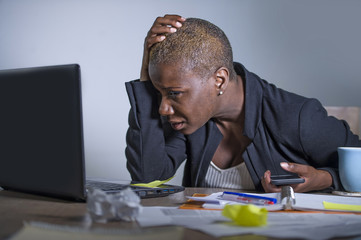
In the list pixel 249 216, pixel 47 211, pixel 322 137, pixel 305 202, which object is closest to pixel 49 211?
pixel 47 211

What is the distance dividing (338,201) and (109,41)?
1723 millimetres

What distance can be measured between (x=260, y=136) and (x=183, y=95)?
0.29m

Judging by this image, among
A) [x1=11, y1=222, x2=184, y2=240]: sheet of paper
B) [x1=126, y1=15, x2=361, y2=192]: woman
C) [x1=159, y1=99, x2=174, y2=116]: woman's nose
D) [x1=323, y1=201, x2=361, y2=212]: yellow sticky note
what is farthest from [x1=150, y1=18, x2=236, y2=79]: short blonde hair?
[x1=11, y1=222, x2=184, y2=240]: sheet of paper

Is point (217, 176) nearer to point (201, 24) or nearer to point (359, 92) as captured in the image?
point (201, 24)

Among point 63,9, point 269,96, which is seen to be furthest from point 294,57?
point 63,9

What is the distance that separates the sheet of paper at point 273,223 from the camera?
548mm

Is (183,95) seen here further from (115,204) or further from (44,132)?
(115,204)

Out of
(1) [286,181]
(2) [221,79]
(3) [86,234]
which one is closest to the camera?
(3) [86,234]

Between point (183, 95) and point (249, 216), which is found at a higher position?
point (183, 95)

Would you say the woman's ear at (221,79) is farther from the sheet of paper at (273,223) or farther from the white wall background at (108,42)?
the white wall background at (108,42)

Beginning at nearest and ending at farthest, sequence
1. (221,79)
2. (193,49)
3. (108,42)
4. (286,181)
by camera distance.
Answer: (286,181) → (193,49) → (221,79) → (108,42)

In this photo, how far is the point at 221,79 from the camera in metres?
1.37

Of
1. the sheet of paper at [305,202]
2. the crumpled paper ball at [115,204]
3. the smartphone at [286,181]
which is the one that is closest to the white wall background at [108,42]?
the smartphone at [286,181]

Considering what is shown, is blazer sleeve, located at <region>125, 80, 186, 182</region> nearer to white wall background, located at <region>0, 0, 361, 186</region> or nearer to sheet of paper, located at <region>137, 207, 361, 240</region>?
sheet of paper, located at <region>137, 207, 361, 240</region>
